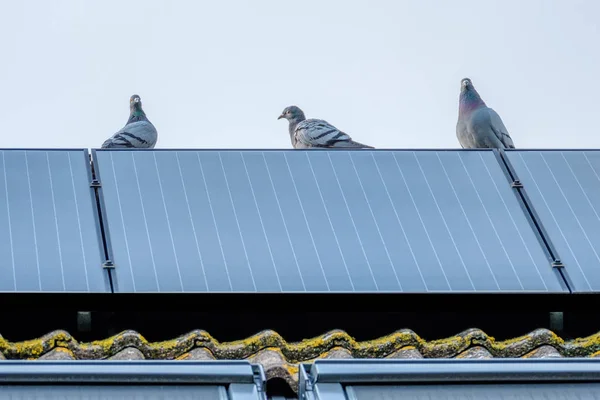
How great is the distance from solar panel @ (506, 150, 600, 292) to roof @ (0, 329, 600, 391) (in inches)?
26.0

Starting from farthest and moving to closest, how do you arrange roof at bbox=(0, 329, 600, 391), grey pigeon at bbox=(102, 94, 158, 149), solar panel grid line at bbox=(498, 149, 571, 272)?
grey pigeon at bbox=(102, 94, 158, 149) < solar panel grid line at bbox=(498, 149, 571, 272) < roof at bbox=(0, 329, 600, 391)

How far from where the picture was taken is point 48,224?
7.88 meters

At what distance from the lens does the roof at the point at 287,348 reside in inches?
257

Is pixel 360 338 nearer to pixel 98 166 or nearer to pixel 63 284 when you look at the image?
pixel 63 284

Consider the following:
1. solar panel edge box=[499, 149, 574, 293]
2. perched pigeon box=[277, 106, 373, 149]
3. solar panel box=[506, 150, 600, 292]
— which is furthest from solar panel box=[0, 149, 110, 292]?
perched pigeon box=[277, 106, 373, 149]

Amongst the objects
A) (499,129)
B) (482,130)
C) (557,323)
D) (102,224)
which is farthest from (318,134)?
(557,323)

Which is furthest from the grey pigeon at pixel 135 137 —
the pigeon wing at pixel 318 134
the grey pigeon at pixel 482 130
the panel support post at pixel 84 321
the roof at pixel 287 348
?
the roof at pixel 287 348

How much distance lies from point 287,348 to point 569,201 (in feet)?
8.31

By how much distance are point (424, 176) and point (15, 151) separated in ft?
8.16

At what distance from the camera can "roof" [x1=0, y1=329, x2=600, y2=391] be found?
6520 millimetres

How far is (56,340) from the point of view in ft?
21.7

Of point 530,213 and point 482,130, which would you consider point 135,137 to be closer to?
point 482,130

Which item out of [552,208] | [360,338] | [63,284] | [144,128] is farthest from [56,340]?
[144,128]

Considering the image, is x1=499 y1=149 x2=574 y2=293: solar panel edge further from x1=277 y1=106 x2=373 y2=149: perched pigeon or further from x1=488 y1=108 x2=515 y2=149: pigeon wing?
x1=277 y1=106 x2=373 y2=149: perched pigeon
